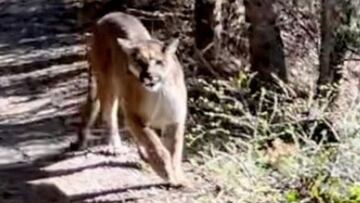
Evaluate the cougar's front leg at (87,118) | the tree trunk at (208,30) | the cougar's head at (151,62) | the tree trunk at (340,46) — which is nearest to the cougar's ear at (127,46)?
the cougar's head at (151,62)

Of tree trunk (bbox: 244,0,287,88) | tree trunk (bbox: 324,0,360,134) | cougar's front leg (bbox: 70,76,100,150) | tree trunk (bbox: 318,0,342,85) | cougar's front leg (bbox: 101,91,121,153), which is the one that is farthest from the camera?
tree trunk (bbox: 244,0,287,88)

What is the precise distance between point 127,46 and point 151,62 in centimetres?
35

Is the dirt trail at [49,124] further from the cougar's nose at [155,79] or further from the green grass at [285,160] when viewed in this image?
the cougar's nose at [155,79]

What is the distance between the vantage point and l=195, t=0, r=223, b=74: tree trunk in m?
11.4

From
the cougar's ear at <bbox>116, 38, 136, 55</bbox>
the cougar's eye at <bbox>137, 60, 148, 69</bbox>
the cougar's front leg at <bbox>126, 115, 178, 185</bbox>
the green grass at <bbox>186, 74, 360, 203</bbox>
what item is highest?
the cougar's ear at <bbox>116, 38, 136, 55</bbox>

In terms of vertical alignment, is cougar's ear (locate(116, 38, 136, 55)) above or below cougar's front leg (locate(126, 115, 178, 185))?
above

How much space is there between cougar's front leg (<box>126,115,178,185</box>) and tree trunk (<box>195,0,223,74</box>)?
315 centimetres

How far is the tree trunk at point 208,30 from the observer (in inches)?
447

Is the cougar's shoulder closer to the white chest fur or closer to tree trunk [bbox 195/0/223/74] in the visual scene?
the white chest fur

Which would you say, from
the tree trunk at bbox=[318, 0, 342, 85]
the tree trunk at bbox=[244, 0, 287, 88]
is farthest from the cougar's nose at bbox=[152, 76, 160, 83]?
the tree trunk at bbox=[244, 0, 287, 88]

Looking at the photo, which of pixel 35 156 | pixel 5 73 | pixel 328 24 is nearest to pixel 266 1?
pixel 328 24

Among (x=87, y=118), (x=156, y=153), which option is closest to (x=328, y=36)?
(x=156, y=153)

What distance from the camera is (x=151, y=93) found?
26.8 feet

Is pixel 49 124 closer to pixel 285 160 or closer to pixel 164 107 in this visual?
pixel 164 107
